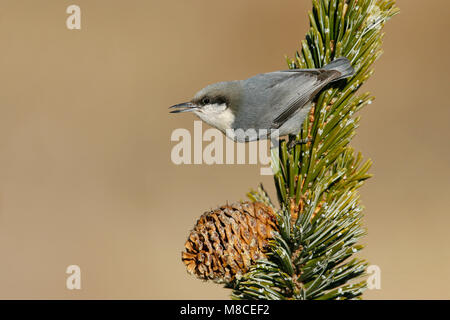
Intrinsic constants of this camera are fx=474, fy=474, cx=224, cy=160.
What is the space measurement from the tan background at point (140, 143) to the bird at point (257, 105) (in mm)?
1411

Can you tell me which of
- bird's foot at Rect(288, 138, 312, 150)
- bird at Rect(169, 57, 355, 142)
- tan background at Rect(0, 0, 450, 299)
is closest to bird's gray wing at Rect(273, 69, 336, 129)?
bird at Rect(169, 57, 355, 142)

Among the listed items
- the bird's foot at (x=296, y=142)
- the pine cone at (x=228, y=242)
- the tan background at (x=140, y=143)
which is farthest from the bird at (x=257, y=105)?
the tan background at (x=140, y=143)

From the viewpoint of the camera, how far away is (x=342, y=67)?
125 cm

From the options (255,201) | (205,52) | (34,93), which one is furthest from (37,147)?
(255,201)

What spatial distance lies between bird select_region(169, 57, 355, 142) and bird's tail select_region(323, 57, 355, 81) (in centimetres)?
25

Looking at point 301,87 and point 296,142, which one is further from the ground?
point 301,87

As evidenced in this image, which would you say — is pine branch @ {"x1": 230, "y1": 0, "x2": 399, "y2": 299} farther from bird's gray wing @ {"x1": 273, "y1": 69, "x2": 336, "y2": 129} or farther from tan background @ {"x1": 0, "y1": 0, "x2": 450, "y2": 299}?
tan background @ {"x1": 0, "y1": 0, "x2": 450, "y2": 299}

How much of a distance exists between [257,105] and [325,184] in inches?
28.8

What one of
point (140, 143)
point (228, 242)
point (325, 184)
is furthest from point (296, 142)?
point (140, 143)

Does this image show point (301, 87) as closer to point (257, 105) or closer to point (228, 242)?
point (257, 105)

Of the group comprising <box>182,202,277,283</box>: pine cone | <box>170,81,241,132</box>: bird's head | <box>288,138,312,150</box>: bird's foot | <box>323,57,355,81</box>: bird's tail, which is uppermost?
<box>170,81,241,132</box>: bird's head

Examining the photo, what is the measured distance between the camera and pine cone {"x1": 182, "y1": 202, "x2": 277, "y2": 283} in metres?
1.08

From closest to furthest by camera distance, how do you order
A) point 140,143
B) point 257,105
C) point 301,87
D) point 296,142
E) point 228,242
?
point 228,242, point 296,142, point 301,87, point 257,105, point 140,143
